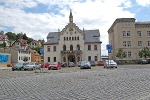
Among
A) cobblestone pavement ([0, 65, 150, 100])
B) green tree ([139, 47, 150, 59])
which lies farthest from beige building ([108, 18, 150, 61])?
cobblestone pavement ([0, 65, 150, 100])

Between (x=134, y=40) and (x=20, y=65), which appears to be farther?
(x=134, y=40)

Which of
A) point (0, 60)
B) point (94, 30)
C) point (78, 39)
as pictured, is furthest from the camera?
point (94, 30)

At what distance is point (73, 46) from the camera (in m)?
76.1

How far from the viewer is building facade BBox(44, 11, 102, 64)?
74.8 meters

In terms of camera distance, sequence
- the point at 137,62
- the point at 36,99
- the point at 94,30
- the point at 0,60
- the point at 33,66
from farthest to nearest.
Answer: the point at 94,30
the point at 137,62
the point at 0,60
the point at 33,66
the point at 36,99

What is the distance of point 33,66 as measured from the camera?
131 feet

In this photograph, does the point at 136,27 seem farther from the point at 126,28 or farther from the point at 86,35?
the point at 86,35

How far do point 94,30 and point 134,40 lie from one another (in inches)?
663

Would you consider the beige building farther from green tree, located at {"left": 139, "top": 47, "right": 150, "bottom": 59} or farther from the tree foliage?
the tree foliage

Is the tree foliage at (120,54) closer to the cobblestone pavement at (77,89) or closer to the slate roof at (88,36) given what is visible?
the slate roof at (88,36)

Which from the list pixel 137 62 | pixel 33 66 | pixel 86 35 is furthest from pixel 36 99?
pixel 86 35

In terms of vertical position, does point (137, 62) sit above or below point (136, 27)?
below

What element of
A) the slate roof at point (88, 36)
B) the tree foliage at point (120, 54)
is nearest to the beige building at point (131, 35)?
the tree foliage at point (120, 54)

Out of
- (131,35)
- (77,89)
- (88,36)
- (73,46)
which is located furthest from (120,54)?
(77,89)
